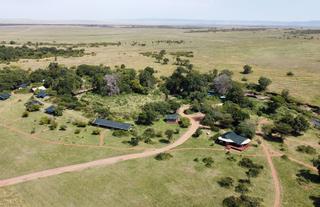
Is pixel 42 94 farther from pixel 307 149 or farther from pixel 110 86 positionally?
pixel 307 149

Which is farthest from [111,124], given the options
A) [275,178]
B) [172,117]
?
[275,178]

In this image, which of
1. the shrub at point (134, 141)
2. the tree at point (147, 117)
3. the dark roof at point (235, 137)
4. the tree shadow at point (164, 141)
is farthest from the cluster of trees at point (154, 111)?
the dark roof at point (235, 137)

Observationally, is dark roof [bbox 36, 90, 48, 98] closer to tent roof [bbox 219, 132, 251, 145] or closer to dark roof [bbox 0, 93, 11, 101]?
dark roof [bbox 0, 93, 11, 101]

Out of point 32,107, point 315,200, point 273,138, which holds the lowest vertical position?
point 315,200

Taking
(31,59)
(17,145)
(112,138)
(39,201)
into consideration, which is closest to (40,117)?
(17,145)

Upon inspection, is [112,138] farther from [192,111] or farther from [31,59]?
[31,59]

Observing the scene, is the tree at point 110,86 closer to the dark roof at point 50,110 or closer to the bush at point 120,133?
the dark roof at point 50,110
